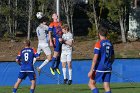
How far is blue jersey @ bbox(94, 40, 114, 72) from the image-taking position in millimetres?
13930

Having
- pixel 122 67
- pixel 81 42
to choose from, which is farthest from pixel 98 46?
pixel 81 42

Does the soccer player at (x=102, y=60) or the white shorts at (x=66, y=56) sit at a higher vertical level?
the soccer player at (x=102, y=60)

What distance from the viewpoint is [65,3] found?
143 ft

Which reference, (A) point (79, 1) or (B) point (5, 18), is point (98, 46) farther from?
(A) point (79, 1)

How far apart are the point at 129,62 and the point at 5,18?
1989cm

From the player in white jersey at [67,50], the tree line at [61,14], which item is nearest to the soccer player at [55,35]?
the player in white jersey at [67,50]

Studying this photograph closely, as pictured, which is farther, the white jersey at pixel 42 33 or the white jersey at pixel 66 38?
the white jersey at pixel 66 38

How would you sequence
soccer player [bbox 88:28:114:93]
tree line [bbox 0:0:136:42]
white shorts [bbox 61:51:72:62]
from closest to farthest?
soccer player [bbox 88:28:114:93] → white shorts [bbox 61:51:72:62] → tree line [bbox 0:0:136:42]

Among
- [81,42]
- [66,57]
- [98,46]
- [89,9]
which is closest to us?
[98,46]

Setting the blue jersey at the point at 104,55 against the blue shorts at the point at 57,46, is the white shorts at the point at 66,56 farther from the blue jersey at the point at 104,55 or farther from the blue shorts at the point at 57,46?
the blue jersey at the point at 104,55

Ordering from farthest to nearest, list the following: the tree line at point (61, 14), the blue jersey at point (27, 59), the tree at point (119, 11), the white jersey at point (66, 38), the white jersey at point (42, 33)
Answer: the tree line at point (61, 14) → the tree at point (119, 11) → the white jersey at point (66, 38) → the white jersey at point (42, 33) → the blue jersey at point (27, 59)

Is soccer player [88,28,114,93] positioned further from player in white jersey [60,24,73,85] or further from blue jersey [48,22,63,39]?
player in white jersey [60,24,73,85]

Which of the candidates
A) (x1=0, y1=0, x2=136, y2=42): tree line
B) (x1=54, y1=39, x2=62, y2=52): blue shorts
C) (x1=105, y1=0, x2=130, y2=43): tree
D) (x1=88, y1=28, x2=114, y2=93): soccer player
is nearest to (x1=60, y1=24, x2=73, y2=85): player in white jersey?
(x1=54, y1=39, x2=62, y2=52): blue shorts

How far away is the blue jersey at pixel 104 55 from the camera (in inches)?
548
